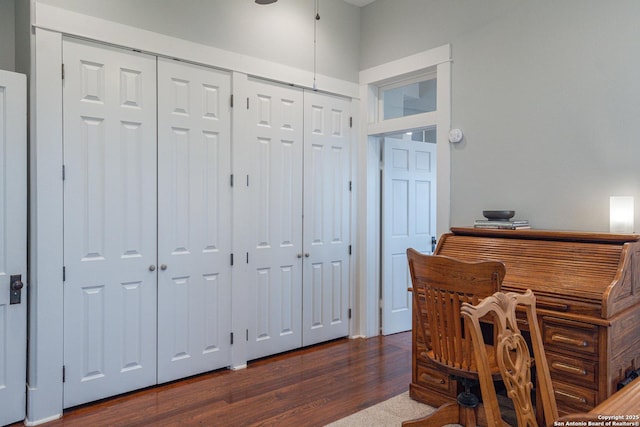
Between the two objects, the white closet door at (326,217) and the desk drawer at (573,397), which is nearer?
the desk drawer at (573,397)

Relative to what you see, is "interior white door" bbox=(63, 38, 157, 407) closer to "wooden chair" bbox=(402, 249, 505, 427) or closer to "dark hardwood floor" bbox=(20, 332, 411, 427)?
"dark hardwood floor" bbox=(20, 332, 411, 427)

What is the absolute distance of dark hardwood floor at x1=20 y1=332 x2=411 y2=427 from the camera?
106 inches

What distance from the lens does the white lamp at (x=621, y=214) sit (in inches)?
101

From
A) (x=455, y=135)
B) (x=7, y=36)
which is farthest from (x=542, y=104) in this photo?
(x=7, y=36)

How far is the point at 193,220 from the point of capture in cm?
327

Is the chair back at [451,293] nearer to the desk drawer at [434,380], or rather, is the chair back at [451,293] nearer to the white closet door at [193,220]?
the desk drawer at [434,380]

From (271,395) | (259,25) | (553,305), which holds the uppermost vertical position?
(259,25)

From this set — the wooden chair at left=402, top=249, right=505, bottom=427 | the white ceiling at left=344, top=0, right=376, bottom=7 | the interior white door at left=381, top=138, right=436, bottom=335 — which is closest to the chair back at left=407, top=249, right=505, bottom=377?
the wooden chair at left=402, top=249, right=505, bottom=427

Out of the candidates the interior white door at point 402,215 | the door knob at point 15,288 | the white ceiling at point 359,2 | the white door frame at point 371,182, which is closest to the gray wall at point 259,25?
the white ceiling at point 359,2

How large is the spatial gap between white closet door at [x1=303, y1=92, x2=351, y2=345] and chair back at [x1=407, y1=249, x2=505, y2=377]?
5.70 feet

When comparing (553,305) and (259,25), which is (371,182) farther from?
(553,305)

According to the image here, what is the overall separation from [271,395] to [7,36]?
2.97 meters

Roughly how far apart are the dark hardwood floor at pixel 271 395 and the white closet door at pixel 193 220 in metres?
0.23

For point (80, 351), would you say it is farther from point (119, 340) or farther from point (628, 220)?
A: point (628, 220)
